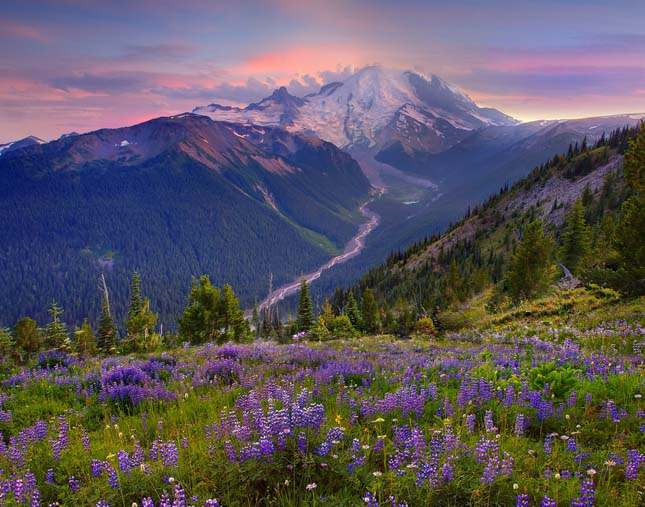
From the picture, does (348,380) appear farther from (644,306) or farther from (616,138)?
(616,138)

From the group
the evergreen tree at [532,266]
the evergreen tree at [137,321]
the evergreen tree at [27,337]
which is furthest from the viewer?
the evergreen tree at [137,321]

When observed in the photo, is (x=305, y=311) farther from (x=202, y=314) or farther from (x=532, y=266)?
(x=532, y=266)

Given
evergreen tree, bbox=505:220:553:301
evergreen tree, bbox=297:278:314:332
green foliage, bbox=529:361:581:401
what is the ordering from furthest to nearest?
evergreen tree, bbox=297:278:314:332
evergreen tree, bbox=505:220:553:301
green foliage, bbox=529:361:581:401

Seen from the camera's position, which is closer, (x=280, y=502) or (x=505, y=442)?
(x=280, y=502)

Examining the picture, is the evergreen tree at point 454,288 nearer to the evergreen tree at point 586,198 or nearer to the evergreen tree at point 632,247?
the evergreen tree at point 586,198

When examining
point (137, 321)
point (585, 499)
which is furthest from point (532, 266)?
point (137, 321)

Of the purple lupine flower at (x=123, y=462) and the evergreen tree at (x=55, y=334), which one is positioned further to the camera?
the evergreen tree at (x=55, y=334)

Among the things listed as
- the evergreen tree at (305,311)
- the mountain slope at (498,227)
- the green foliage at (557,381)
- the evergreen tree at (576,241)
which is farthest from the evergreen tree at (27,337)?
the evergreen tree at (576,241)

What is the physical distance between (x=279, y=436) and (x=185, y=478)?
1.04 m

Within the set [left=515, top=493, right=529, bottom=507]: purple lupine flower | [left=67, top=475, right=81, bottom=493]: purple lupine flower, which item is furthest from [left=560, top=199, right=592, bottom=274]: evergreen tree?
[left=67, top=475, right=81, bottom=493]: purple lupine flower

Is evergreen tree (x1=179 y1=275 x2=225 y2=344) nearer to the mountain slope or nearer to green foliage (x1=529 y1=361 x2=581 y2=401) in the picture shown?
green foliage (x1=529 y1=361 x2=581 y2=401)

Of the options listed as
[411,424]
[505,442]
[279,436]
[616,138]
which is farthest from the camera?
[616,138]

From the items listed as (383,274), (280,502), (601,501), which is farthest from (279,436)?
(383,274)

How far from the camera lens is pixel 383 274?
136875mm
